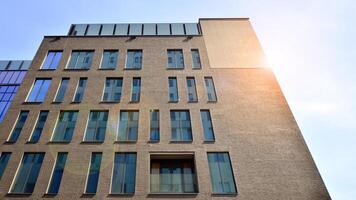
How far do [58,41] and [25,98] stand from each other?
33.9 ft

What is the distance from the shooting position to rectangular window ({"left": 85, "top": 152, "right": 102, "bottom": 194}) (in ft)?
61.5

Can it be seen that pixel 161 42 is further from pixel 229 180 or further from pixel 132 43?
pixel 229 180

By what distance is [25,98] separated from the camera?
82.1 ft

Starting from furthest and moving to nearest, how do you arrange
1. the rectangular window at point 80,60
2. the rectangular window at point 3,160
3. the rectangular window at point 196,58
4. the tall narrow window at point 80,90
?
the rectangular window at point 196,58 → the rectangular window at point 80,60 → the tall narrow window at point 80,90 → the rectangular window at point 3,160

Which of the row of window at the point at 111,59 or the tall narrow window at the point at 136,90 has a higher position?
the row of window at the point at 111,59

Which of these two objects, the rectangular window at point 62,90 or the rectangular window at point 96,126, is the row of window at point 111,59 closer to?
the rectangular window at point 62,90

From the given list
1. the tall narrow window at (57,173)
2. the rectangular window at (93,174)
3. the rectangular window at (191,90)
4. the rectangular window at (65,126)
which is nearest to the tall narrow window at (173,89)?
the rectangular window at (191,90)

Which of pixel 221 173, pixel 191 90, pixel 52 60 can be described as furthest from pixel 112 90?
pixel 221 173

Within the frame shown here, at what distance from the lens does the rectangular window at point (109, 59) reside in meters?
29.0

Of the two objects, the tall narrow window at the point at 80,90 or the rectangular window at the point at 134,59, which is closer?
the tall narrow window at the point at 80,90

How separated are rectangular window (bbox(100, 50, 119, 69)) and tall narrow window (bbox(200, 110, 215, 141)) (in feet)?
42.0

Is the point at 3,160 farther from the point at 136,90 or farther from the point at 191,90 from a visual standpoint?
the point at 191,90

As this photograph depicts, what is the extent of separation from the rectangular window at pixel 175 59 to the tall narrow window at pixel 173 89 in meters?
2.13

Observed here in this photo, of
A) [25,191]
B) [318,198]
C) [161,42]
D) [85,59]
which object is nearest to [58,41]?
[85,59]
